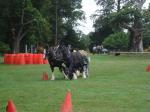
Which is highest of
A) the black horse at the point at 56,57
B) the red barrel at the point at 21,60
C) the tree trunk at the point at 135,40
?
the tree trunk at the point at 135,40

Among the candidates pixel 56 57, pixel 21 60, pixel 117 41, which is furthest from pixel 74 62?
pixel 117 41

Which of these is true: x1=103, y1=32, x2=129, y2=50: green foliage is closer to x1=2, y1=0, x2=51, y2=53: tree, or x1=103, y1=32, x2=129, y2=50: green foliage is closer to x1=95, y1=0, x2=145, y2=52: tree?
x1=95, y1=0, x2=145, y2=52: tree

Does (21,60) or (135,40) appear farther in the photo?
(135,40)

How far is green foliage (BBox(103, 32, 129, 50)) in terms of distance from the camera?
12030 cm

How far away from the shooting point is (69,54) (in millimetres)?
23297

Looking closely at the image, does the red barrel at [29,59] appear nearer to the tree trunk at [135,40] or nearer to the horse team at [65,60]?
the horse team at [65,60]

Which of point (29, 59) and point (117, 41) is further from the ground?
point (117, 41)

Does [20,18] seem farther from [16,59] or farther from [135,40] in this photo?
[135,40]

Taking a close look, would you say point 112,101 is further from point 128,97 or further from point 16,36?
point 16,36

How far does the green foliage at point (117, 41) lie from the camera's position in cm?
12030

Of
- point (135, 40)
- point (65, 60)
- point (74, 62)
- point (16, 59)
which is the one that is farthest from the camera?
point (135, 40)

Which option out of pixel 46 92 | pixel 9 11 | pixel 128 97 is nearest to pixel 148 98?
pixel 128 97

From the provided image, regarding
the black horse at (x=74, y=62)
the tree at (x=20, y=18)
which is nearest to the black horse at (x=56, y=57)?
the black horse at (x=74, y=62)

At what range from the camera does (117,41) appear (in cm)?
12119
